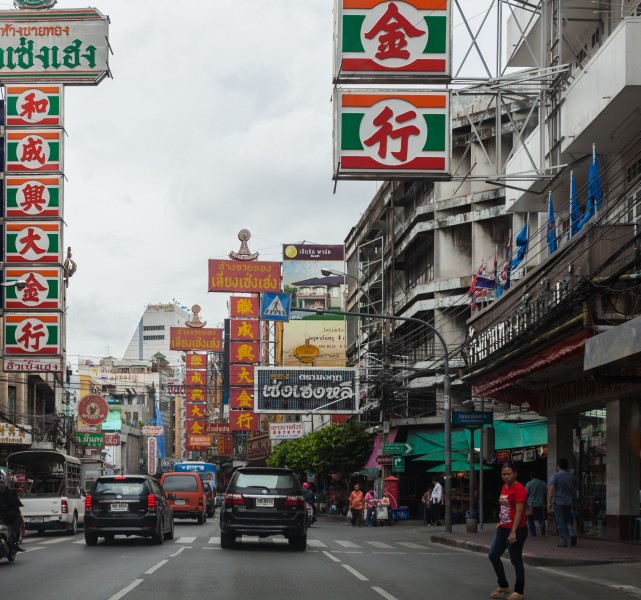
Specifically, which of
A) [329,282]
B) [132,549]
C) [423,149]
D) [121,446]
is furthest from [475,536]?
[121,446]

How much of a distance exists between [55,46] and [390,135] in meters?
25.3

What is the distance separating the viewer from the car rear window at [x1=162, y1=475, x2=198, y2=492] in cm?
4072

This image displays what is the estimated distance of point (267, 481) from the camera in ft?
77.7

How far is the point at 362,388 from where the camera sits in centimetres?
5850

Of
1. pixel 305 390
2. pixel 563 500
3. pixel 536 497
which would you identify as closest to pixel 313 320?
pixel 305 390

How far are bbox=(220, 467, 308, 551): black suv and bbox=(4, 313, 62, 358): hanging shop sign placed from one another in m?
18.7

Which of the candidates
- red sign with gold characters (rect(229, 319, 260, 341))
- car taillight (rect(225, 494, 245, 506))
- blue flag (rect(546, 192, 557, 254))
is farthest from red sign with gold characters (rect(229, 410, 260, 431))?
car taillight (rect(225, 494, 245, 506))

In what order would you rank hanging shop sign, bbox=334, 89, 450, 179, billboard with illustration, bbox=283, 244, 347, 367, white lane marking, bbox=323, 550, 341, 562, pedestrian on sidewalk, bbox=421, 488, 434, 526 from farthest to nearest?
billboard with illustration, bbox=283, 244, 347, 367 → pedestrian on sidewalk, bbox=421, 488, 434, 526 → hanging shop sign, bbox=334, 89, 450, 179 → white lane marking, bbox=323, 550, 341, 562

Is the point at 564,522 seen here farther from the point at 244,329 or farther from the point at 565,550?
the point at 244,329

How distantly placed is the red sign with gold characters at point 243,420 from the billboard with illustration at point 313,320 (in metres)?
5.96

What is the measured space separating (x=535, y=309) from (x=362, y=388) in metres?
33.4

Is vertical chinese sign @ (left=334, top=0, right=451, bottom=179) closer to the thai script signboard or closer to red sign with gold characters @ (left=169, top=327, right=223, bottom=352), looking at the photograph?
the thai script signboard

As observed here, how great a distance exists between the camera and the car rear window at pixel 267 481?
2359 centimetres

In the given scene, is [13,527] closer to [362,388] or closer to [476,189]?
[476,189]
